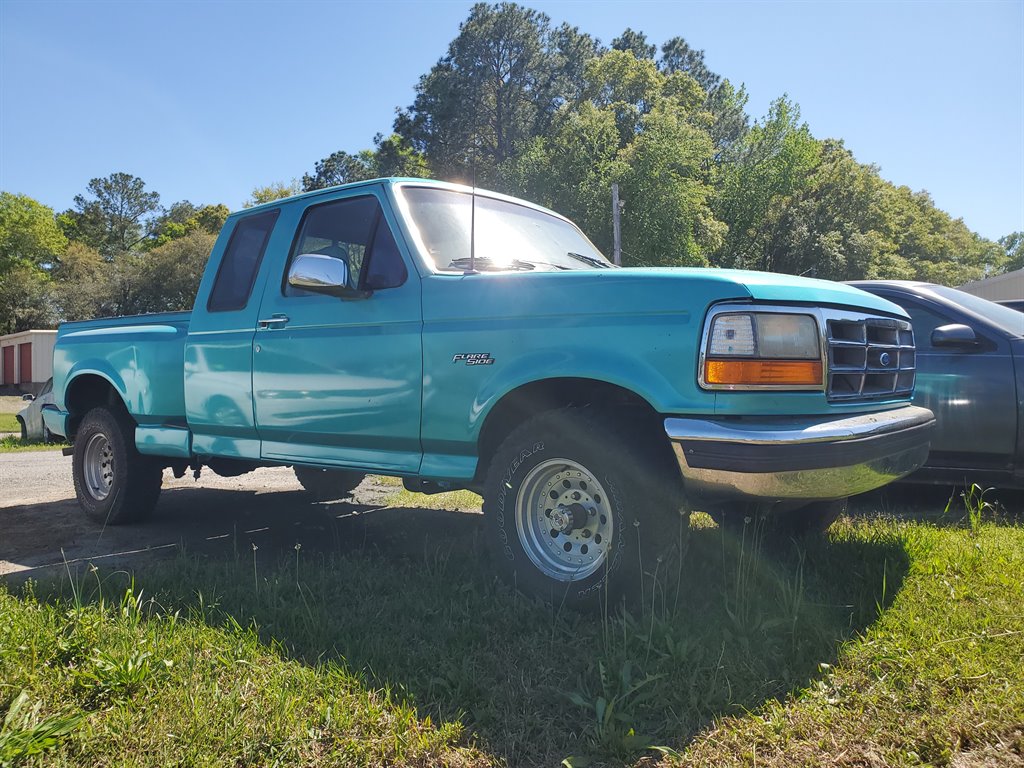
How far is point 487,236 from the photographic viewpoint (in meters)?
4.25

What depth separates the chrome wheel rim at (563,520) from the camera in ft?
10.6

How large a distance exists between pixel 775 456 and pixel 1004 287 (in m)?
27.4

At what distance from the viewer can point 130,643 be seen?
2814 millimetres

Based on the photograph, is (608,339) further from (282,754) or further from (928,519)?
(928,519)

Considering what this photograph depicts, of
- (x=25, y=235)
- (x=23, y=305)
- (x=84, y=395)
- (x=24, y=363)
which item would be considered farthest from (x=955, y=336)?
(x=25, y=235)

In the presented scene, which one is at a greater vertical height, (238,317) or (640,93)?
(640,93)

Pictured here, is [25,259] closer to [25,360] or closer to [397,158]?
[25,360]

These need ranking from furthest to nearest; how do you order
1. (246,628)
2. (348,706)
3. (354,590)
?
(354,590), (246,628), (348,706)

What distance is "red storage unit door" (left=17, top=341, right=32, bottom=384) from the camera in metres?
40.4

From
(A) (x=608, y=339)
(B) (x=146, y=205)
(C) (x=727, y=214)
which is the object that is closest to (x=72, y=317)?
(B) (x=146, y=205)

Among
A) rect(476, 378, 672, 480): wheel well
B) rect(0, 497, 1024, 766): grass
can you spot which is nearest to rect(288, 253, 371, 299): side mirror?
rect(476, 378, 672, 480): wheel well

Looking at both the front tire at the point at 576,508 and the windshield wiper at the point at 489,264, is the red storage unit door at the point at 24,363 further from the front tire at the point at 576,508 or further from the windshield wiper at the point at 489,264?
the front tire at the point at 576,508

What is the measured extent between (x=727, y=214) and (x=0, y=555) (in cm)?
4173

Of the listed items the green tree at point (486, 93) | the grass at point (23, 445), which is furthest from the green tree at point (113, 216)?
the grass at point (23, 445)
